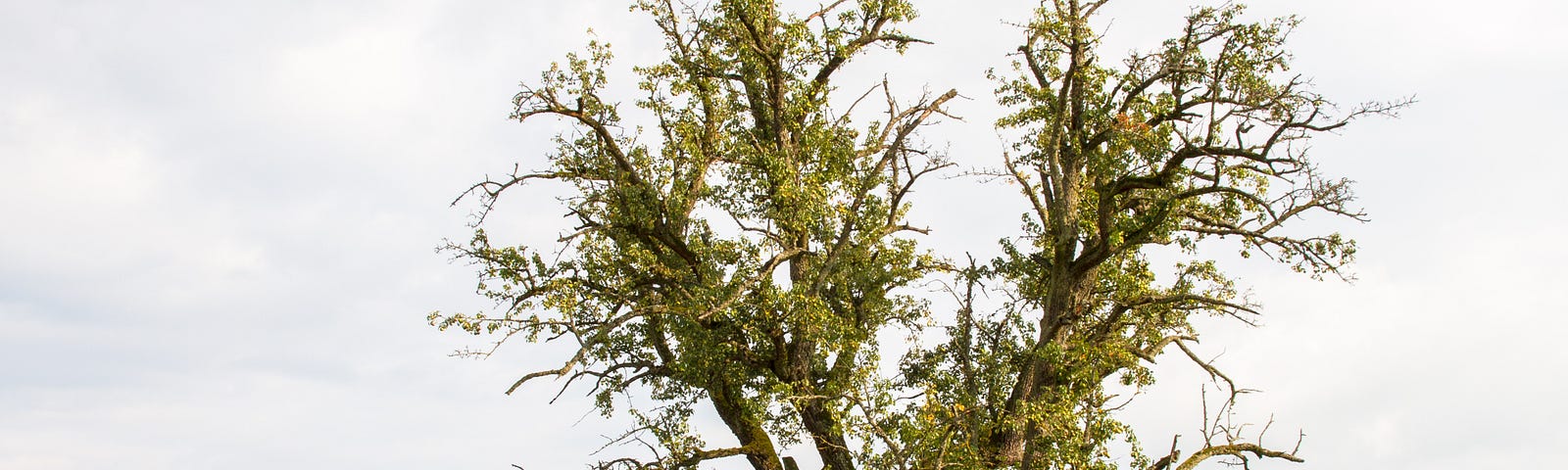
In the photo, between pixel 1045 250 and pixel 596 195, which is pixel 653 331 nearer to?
pixel 596 195

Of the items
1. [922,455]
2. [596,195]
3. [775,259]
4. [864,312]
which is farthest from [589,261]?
[922,455]

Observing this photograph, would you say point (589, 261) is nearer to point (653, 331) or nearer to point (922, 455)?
point (653, 331)

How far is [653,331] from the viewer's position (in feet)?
67.5

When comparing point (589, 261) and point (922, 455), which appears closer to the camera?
point (922, 455)

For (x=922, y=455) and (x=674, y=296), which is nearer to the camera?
(x=922, y=455)

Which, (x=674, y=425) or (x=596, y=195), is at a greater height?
(x=596, y=195)

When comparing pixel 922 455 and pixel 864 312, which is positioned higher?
pixel 864 312

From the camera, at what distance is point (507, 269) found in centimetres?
1977

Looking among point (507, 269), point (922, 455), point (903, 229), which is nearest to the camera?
point (922, 455)

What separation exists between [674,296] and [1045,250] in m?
6.30

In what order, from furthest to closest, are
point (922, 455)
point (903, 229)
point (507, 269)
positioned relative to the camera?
point (903, 229) → point (507, 269) → point (922, 455)

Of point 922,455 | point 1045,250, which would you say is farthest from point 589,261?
point 1045,250

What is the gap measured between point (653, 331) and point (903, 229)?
4702 mm

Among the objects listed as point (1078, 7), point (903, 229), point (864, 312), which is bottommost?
point (864, 312)
